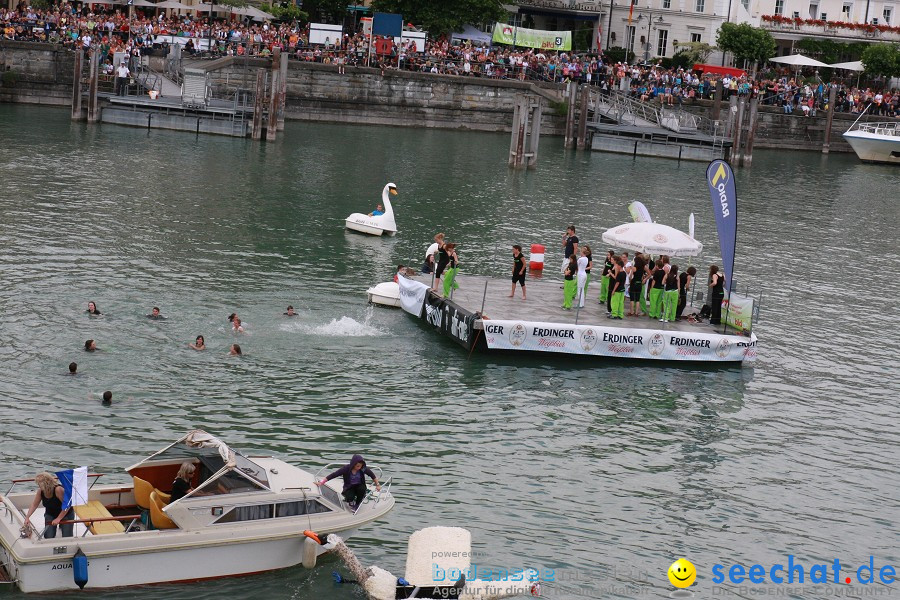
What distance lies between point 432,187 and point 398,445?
3211cm

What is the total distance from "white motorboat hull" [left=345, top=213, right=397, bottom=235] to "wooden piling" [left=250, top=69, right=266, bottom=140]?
22191 millimetres

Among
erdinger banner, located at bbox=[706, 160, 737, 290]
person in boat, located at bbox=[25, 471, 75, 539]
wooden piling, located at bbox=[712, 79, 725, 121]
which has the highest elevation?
wooden piling, located at bbox=[712, 79, 725, 121]

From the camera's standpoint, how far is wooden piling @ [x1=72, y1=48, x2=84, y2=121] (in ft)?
212

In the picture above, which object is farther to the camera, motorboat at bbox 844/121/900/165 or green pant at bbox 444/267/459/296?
motorboat at bbox 844/121/900/165

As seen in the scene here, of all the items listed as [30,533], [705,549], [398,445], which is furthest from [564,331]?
[30,533]

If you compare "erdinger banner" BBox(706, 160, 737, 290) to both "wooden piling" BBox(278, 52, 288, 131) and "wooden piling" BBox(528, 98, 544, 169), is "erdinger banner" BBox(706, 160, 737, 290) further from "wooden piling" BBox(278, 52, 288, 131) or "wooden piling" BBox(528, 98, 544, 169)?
"wooden piling" BBox(278, 52, 288, 131)

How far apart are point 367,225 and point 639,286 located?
14325 millimetres

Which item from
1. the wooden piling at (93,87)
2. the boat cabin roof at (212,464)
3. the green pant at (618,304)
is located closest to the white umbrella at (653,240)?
the green pant at (618,304)

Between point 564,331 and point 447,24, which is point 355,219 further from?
point 447,24

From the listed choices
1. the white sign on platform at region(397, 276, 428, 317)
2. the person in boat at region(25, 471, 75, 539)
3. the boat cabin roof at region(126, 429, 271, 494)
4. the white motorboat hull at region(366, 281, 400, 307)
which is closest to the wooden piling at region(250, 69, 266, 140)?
the white motorboat hull at region(366, 281, 400, 307)

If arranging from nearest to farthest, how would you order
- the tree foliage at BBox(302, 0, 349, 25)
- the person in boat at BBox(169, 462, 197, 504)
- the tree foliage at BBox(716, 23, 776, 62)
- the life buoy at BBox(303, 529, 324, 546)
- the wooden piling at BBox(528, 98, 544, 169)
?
the life buoy at BBox(303, 529, 324, 546), the person in boat at BBox(169, 462, 197, 504), the wooden piling at BBox(528, 98, 544, 169), the tree foliage at BBox(716, 23, 776, 62), the tree foliage at BBox(302, 0, 349, 25)

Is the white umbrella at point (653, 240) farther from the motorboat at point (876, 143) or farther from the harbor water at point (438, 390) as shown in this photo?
the motorboat at point (876, 143)

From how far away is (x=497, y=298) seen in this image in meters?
32.7

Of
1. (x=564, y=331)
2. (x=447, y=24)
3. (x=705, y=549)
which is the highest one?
(x=447, y=24)
